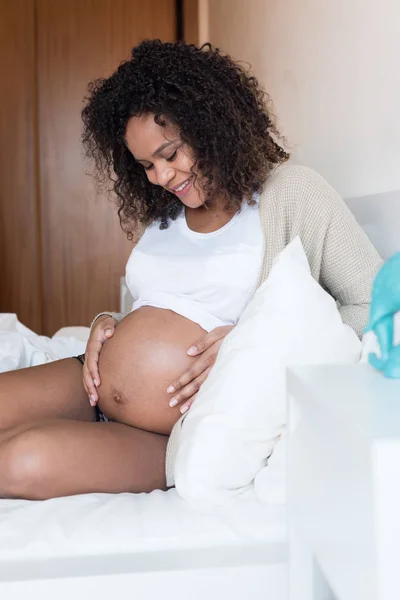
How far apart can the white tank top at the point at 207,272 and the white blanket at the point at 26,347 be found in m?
0.47

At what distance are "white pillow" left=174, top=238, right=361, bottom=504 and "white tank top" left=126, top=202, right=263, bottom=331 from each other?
0.31 meters

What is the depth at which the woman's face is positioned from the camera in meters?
1.45

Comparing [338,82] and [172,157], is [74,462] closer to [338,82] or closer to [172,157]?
[172,157]

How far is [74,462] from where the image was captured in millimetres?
1134

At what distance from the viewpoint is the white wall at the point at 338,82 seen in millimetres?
1413

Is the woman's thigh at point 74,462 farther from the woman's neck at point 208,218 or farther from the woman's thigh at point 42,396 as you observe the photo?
the woman's neck at point 208,218

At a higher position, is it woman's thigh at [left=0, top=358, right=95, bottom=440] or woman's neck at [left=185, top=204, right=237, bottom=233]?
woman's neck at [left=185, top=204, right=237, bottom=233]

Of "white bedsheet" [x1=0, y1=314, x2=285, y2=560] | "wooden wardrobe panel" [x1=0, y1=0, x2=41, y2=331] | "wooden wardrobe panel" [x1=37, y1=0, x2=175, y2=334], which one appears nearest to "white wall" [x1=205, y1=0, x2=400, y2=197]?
"white bedsheet" [x1=0, y1=314, x2=285, y2=560]

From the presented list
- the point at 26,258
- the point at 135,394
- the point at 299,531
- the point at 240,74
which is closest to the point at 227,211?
the point at 240,74

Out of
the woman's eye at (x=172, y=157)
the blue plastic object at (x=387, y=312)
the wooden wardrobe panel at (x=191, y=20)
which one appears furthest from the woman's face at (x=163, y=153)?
the wooden wardrobe panel at (x=191, y=20)

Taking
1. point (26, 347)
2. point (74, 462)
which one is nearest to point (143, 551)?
point (74, 462)

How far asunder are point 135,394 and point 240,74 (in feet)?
2.41

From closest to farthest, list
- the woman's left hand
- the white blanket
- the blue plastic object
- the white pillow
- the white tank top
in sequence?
the blue plastic object
the white pillow
the woman's left hand
the white tank top
the white blanket

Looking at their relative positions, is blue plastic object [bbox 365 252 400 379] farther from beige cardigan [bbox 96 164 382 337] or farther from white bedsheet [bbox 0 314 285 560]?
beige cardigan [bbox 96 164 382 337]
